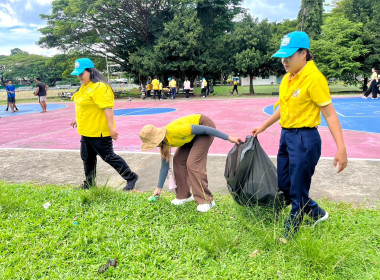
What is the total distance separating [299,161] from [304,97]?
0.52m

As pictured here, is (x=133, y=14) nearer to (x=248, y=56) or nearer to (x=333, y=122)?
(x=248, y=56)

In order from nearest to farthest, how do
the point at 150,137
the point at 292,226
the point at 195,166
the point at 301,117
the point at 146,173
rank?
the point at 301,117 < the point at 292,226 < the point at 150,137 < the point at 195,166 < the point at 146,173

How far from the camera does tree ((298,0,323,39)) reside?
1161 inches

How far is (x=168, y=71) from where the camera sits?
26016 millimetres

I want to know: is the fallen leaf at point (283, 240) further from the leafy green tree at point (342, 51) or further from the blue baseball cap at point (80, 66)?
the leafy green tree at point (342, 51)

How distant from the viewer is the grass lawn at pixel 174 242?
7.75ft

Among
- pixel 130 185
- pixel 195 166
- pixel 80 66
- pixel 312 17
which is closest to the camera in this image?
pixel 195 166

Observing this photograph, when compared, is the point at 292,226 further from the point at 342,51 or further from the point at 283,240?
the point at 342,51

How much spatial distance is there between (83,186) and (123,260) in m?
2.02

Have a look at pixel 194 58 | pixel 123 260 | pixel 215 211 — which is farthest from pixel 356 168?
pixel 194 58

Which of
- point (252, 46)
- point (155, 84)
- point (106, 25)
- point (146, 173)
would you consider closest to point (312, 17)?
point (252, 46)

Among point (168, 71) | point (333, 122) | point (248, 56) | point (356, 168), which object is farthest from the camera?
point (168, 71)

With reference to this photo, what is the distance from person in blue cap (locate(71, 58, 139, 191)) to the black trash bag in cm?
190

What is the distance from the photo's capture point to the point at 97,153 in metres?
4.13
